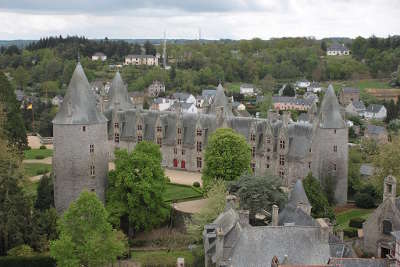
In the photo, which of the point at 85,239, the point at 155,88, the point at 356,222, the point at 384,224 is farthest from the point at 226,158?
the point at 155,88

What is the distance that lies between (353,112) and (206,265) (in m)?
101

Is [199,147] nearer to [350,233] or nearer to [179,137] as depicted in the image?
[179,137]

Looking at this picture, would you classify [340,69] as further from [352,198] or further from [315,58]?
[352,198]

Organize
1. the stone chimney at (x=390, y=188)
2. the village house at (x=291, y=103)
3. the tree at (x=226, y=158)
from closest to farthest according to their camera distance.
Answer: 1. the stone chimney at (x=390, y=188)
2. the tree at (x=226, y=158)
3. the village house at (x=291, y=103)

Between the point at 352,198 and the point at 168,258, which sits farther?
the point at 352,198

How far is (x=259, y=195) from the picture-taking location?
46969mm

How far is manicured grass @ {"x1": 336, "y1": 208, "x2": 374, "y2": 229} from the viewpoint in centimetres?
5416

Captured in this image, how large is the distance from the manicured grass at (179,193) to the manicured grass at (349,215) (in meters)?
13.8

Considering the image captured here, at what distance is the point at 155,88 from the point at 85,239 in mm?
115637

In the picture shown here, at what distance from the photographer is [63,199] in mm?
51281

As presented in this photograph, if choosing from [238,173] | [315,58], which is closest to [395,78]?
[315,58]

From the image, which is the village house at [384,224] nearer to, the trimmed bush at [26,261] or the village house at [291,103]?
the trimmed bush at [26,261]

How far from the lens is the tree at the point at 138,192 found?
4956 centimetres

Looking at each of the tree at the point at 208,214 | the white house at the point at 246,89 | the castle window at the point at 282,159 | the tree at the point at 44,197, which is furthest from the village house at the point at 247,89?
the tree at the point at 208,214
